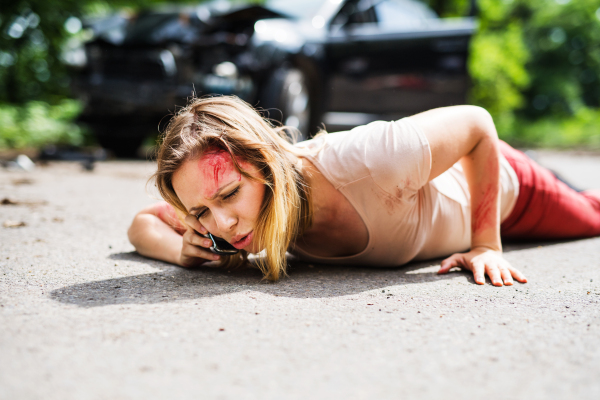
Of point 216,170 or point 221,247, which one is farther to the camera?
point 221,247

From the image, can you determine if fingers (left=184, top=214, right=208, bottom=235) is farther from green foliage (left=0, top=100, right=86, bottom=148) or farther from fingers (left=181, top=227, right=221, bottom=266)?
green foliage (left=0, top=100, right=86, bottom=148)

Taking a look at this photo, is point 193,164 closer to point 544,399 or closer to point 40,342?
point 40,342

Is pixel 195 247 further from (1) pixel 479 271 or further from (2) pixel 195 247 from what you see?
(1) pixel 479 271

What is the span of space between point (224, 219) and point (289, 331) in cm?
49

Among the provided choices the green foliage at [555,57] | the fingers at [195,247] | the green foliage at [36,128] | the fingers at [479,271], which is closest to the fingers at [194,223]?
the fingers at [195,247]

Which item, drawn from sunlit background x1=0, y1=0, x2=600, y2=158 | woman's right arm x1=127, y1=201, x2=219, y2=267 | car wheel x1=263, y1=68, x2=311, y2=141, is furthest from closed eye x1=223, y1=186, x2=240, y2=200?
sunlit background x1=0, y1=0, x2=600, y2=158

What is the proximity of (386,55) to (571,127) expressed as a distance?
11741mm

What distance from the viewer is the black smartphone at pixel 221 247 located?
6.49 ft

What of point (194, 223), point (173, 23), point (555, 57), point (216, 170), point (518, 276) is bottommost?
point (518, 276)

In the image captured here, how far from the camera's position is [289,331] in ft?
4.64

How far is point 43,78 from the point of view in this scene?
10.7m

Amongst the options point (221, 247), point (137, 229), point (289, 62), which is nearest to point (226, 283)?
point (221, 247)

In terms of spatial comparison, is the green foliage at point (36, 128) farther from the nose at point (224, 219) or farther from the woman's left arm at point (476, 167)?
the woman's left arm at point (476, 167)

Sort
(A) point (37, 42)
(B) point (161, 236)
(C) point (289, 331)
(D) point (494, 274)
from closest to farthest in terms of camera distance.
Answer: (C) point (289, 331) → (D) point (494, 274) → (B) point (161, 236) → (A) point (37, 42)
